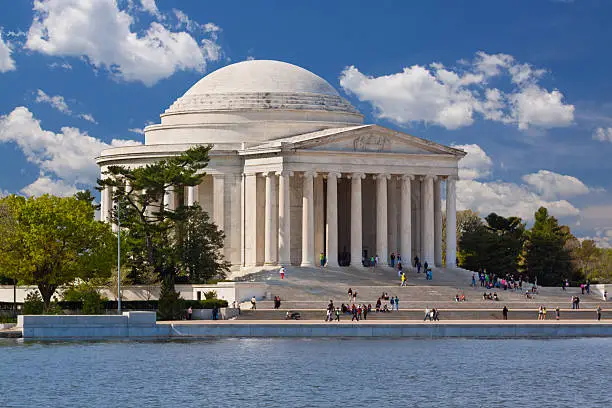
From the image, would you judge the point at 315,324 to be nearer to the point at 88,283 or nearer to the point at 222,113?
the point at 88,283

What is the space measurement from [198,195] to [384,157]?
56.6 feet

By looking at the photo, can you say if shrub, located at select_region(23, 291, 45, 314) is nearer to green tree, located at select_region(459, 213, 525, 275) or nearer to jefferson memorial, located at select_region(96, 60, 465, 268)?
jefferson memorial, located at select_region(96, 60, 465, 268)

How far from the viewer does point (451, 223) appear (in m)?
141

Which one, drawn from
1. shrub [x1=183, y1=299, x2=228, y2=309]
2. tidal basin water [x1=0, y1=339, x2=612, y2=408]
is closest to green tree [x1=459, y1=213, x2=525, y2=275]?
shrub [x1=183, y1=299, x2=228, y2=309]

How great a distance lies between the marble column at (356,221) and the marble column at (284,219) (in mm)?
5675

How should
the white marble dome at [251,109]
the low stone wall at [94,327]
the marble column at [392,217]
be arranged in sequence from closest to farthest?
the low stone wall at [94,327], the marble column at [392,217], the white marble dome at [251,109]

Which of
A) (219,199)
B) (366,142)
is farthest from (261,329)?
(219,199)

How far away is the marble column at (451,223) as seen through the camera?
13938cm

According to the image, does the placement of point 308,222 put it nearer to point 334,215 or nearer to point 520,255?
point 334,215

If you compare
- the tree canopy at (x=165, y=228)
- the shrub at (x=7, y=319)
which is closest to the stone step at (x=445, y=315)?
the tree canopy at (x=165, y=228)

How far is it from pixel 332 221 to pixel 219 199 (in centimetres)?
1087

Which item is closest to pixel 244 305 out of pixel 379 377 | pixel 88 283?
pixel 88 283

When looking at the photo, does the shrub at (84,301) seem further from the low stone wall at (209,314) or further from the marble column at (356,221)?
the marble column at (356,221)

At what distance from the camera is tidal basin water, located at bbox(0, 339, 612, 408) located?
7294 cm
